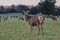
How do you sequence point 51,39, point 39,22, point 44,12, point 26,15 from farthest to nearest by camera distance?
point 44,12, point 26,15, point 39,22, point 51,39

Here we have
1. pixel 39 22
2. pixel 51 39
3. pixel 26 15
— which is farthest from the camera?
pixel 26 15

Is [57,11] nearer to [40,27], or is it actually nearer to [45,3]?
[45,3]

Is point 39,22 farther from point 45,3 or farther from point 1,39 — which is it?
point 45,3

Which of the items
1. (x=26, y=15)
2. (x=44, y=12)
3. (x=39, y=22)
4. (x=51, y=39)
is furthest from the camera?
(x=44, y=12)

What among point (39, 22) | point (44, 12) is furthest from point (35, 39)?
point (44, 12)

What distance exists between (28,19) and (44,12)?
68029 millimetres

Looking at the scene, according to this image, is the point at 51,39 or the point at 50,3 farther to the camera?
the point at 50,3

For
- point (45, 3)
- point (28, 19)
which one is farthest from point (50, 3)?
point (28, 19)

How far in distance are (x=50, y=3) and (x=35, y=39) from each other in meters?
77.7

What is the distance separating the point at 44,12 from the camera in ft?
280

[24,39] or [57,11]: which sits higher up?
[24,39]

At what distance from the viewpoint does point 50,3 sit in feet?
297

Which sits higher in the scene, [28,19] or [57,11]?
[28,19]

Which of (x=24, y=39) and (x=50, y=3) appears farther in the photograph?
(x=50, y=3)
